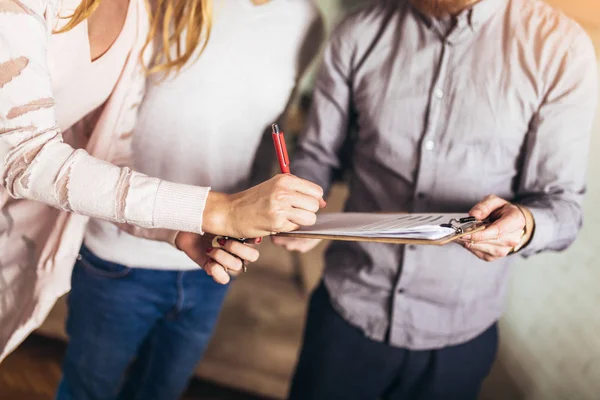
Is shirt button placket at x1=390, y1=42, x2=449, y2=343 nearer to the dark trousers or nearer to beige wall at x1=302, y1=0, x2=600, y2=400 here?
the dark trousers

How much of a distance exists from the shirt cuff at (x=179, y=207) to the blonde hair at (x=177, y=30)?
0.96 ft

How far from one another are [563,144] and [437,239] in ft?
1.28

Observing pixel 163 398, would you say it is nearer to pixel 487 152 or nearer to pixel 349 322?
pixel 349 322

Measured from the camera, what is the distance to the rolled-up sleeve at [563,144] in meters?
0.84

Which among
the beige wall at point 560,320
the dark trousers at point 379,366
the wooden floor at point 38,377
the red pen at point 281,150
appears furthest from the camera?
the wooden floor at point 38,377

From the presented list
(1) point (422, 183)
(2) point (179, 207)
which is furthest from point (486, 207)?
(2) point (179, 207)

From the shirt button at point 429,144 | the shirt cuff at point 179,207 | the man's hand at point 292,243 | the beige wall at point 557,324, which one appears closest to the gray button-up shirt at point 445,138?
the shirt button at point 429,144

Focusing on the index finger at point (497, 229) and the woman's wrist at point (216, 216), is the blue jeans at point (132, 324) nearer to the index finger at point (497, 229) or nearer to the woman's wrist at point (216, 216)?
the woman's wrist at point (216, 216)

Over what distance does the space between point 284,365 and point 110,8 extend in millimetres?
1200

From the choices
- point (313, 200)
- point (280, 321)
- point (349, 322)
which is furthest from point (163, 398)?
point (313, 200)

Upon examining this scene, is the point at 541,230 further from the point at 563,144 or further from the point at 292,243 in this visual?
the point at 292,243

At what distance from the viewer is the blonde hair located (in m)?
0.84

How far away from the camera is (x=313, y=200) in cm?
67

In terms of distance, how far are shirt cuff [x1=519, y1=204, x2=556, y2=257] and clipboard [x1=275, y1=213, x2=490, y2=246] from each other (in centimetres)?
11
